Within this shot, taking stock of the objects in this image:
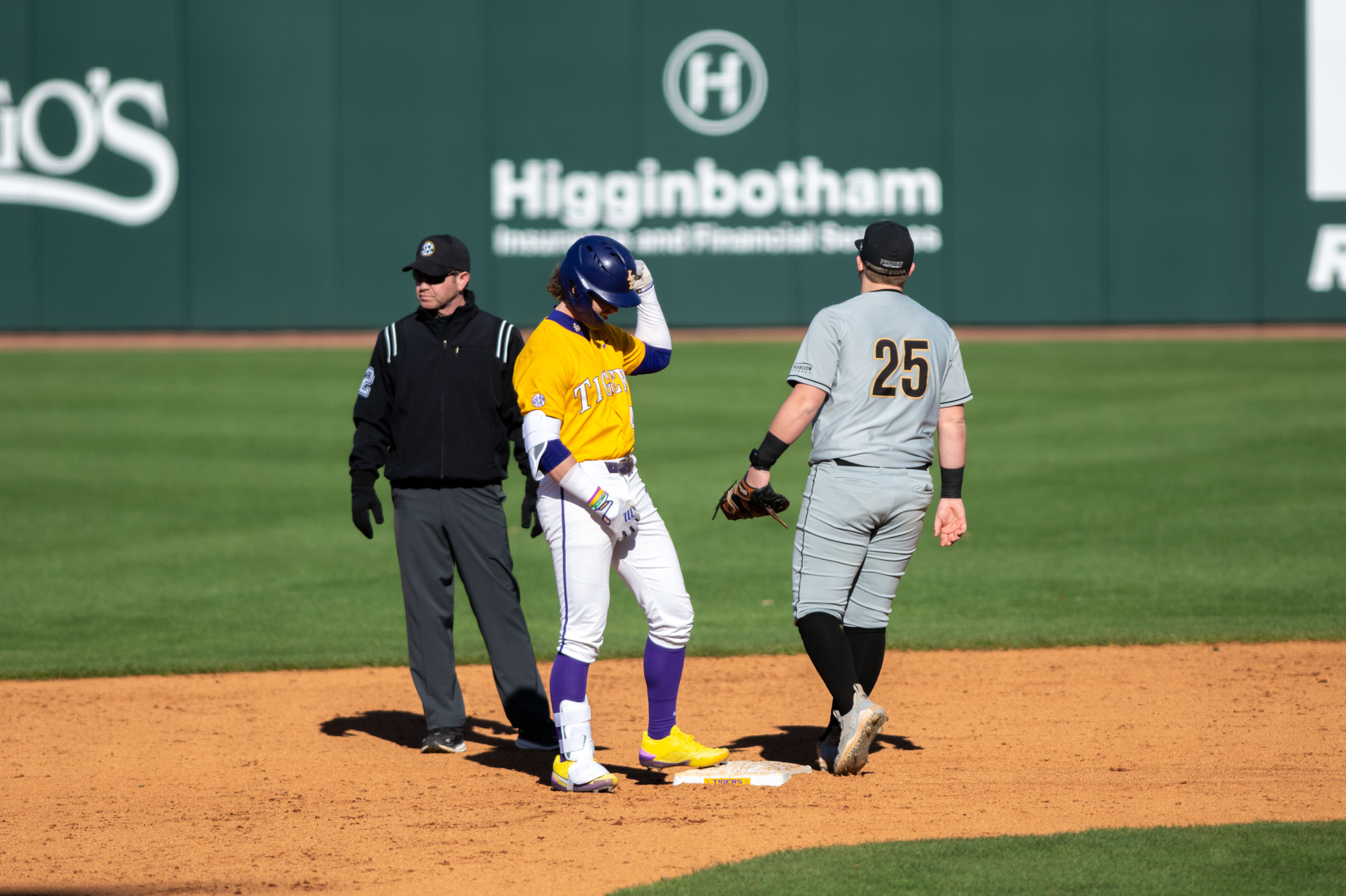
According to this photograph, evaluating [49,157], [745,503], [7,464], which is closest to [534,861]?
[745,503]

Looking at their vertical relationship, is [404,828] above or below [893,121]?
below

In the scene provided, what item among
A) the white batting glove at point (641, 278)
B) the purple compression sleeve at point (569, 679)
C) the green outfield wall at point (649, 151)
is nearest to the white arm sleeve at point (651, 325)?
the white batting glove at point (641, 278)

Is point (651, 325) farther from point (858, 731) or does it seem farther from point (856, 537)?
point (858, 731)

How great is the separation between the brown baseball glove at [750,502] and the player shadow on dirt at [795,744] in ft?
3.51

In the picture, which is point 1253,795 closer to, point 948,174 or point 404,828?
point 404,828

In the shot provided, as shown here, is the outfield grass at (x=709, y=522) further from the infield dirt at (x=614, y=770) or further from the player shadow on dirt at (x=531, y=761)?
the player shadow on dirt at (x=531, y=761)

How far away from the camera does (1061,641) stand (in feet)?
25.0

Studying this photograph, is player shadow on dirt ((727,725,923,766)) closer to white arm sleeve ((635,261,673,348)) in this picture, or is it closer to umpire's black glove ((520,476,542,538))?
umpire's black glove ((520,476,542,538))

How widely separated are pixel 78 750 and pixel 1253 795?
476cm

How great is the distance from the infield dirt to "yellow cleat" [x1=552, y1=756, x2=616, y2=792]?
40mm

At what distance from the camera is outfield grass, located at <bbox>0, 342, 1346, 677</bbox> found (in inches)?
321

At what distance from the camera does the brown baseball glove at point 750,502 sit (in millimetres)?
5059

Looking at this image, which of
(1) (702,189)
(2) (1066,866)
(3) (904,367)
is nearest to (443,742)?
(3) (904,367)

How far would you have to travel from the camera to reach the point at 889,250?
510 cm
